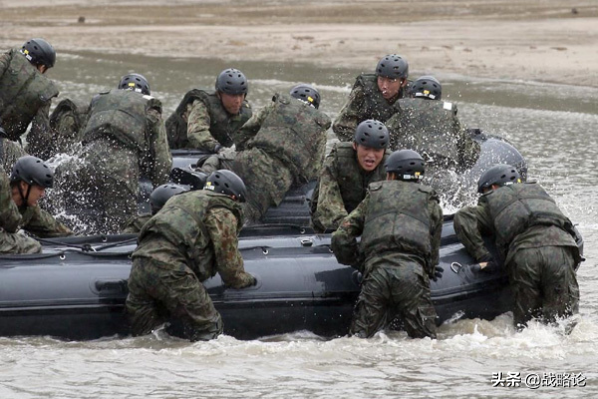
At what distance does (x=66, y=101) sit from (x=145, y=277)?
3.52 m

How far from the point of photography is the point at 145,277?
8.66 meters

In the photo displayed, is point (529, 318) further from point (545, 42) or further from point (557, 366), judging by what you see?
point (545, 42)

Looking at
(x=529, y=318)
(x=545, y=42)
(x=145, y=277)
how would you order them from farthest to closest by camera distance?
(x=545, y=42) < (x=529, y=318) < (x=145, y=277)

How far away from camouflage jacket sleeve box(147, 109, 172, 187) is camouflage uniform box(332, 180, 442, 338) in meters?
2.31

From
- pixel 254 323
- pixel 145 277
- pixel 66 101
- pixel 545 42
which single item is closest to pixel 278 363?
pixel 254 323

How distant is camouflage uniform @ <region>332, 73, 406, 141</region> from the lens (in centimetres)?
1234

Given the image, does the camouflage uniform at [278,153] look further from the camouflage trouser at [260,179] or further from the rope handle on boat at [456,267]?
the rope handle on boat at [456,267]

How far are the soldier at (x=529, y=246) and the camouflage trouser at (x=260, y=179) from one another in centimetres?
207

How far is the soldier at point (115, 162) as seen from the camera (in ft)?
35.7

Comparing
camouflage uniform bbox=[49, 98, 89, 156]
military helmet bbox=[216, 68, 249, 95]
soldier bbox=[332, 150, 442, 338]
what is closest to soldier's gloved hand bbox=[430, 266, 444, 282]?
soldier bbox=[332, 150, 442, 338]

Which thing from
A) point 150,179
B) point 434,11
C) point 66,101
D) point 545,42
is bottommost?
point 150,179

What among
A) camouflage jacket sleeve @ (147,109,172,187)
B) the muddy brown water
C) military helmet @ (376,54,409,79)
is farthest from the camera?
military helmet @ (376,54,409,79)

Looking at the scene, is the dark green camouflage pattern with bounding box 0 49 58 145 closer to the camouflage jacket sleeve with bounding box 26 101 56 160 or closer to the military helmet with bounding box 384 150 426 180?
the camouflage jacket sleeve with bounding box 26 101 56 160

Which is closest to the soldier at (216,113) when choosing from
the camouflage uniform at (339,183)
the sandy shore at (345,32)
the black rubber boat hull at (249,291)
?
the camouflage uniform at (339,183)
